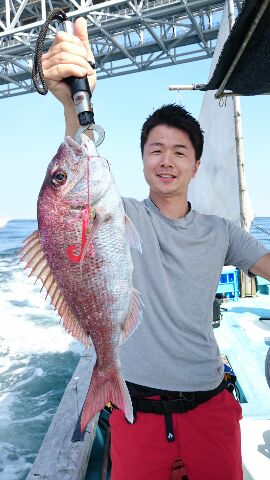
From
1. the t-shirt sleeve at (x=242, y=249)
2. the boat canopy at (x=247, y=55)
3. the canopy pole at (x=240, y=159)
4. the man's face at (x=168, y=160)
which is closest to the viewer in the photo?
the man's face at (x=168, y=160)

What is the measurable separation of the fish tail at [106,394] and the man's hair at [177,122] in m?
1.52

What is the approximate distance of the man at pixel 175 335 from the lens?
7.25ft

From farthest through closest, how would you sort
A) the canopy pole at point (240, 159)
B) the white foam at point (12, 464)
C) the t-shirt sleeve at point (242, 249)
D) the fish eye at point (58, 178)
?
the canopy pole at point (240, 159)
the white foam at point (12, 464)
the t-shirt sleeve at point (242, 249)
the fish eye at point (58, 178)

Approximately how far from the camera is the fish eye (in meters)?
1.84

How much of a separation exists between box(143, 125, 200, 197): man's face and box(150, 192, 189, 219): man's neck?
7 cm

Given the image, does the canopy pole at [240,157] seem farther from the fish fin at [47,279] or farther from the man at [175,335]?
the fish fin at [47,279]

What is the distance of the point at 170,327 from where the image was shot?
7.54ft

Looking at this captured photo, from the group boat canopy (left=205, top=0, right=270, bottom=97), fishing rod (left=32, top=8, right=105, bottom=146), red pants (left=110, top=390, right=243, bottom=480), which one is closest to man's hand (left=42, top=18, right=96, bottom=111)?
fishing rod (left=32, top=8, right=105, bottom=146)

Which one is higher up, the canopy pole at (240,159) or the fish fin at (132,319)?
the canopy pole at (240,159)

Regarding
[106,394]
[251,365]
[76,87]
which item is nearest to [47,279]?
[106,394]

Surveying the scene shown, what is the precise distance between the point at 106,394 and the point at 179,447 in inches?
27.6

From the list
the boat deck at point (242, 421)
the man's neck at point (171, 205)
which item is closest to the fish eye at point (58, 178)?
the man's neck at point (171, 205)

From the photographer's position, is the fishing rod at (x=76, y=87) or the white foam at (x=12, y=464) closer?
the fishing rod at (x=76, y=87)

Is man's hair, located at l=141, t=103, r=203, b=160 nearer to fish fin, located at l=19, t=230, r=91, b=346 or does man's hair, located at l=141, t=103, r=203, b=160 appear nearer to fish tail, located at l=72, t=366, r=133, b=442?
fish fin, located at l=19, t=230, r=91, b=346
